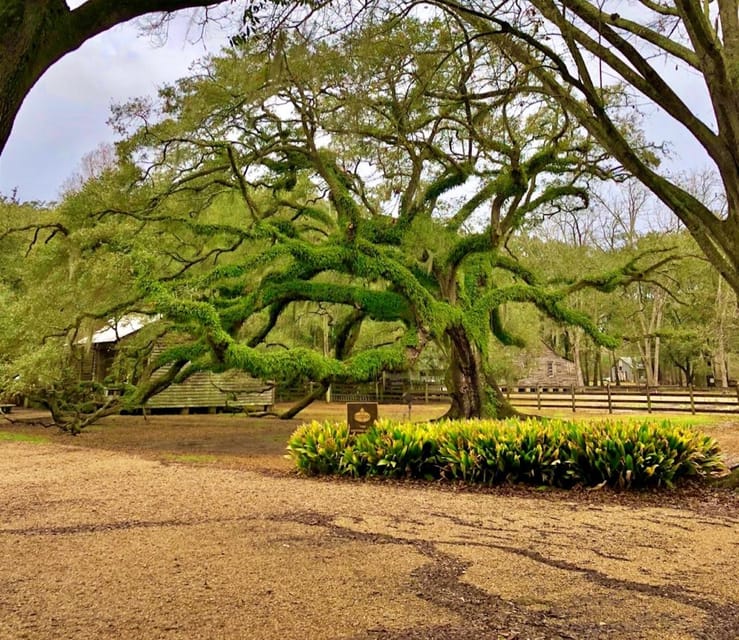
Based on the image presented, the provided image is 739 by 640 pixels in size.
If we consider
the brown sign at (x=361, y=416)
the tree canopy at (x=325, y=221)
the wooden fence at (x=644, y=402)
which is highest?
the tree canopy at (x=325, y=221)

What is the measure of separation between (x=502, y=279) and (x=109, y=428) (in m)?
12.4

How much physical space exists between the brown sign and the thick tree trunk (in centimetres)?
473

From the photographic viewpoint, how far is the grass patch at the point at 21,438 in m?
12.2

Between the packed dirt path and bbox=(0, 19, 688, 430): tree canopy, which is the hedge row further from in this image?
bbox=(0, 19, 688, 430): tree canopy

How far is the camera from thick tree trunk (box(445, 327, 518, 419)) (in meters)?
13.2

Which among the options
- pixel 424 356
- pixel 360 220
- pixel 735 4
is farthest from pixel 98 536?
pixel 424 356

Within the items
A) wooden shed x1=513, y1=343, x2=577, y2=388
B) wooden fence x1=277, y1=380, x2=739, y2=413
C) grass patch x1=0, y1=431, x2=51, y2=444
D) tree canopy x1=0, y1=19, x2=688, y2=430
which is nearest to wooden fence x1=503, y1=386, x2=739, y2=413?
wooden fence x1=277, y1=380, x2=739, y2=413

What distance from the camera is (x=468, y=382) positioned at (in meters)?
13.5

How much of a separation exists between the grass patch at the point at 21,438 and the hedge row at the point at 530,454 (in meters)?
7.22

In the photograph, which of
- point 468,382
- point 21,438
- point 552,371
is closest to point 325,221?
point 468,382

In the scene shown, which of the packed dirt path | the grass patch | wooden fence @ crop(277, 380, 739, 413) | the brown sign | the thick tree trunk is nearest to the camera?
the packed dirt path

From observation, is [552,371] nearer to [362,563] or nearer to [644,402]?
[644,402]

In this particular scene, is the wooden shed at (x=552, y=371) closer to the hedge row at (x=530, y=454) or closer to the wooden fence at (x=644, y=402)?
the wooden fence at (x=644, y=402)

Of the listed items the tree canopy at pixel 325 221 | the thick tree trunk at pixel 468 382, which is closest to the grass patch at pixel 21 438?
the tree canopy at pixel 325 221
